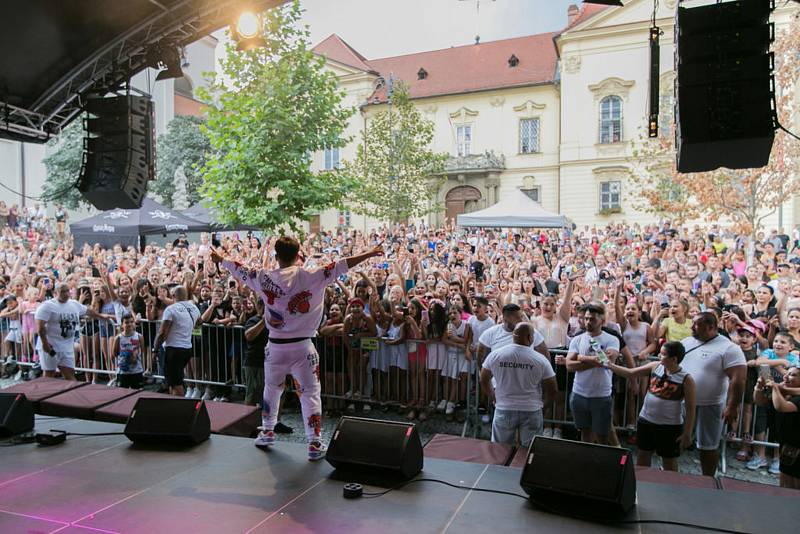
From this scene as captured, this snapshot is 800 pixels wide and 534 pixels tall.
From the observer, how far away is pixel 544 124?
3181 centimetres

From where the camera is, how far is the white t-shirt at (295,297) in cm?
398

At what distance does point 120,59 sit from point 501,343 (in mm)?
6239

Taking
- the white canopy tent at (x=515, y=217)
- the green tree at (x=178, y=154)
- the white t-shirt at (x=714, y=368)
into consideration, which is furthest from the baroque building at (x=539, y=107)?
the white t-shirt at (x=714, y=368)

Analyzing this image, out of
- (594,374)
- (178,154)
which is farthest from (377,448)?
(178,154)

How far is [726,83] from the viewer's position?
14.5 ft

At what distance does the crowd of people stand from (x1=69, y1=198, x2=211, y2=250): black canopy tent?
513 cm

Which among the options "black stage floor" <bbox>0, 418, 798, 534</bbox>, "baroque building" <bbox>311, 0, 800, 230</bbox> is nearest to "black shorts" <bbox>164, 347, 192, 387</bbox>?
"black stage floor" <bbox>0, 418, 798, 534</bbox>

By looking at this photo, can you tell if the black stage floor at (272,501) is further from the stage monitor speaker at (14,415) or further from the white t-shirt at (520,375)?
the white t-shirt at (520,375)

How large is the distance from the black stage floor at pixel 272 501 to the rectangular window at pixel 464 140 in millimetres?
31054

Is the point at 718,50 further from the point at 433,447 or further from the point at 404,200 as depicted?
the point at 404,200

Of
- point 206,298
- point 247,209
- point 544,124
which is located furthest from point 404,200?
point 206,298

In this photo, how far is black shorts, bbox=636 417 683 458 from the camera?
4.60 m

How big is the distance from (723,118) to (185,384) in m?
7.20

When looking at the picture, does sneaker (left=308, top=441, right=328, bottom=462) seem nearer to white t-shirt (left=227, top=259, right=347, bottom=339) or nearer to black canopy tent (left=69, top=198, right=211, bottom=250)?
white t-shirt (left=227, top=259, right=347, bottom=339)
